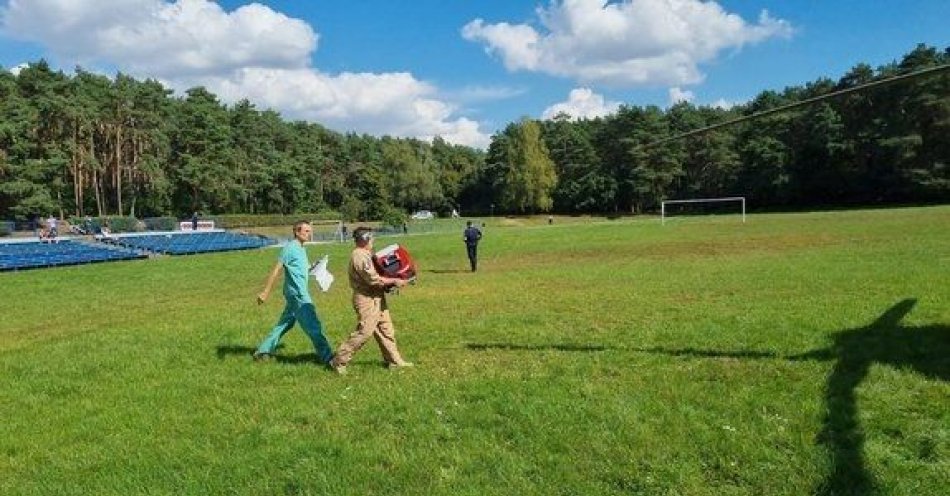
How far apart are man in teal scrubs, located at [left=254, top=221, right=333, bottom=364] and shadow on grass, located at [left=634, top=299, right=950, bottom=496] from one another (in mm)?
4192

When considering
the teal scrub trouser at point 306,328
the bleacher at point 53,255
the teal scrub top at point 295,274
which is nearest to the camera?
the teal scrub trouser at point 306,328

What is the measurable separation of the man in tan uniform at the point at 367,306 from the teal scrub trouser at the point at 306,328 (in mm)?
513

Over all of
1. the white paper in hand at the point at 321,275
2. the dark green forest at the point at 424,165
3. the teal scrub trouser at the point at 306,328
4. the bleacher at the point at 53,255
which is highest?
the dark green forest at the point at 424,165

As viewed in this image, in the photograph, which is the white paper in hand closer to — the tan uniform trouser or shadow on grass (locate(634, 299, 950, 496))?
the tan uniform trouser

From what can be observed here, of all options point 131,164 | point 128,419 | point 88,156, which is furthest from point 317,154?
point 128,419

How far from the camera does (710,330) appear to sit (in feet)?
34.7

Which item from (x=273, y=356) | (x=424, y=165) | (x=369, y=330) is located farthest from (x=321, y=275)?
(x=424, y=165)

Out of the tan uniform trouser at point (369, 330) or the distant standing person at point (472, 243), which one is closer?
the tan uniform trouser at point (369, 330)

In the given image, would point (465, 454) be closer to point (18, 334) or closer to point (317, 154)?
point (18, 334)

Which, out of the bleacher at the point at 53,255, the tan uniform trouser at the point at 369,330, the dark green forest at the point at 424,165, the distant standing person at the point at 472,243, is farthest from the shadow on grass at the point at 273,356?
the dark green forest at the point at 424,165

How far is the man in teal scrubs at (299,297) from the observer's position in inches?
377

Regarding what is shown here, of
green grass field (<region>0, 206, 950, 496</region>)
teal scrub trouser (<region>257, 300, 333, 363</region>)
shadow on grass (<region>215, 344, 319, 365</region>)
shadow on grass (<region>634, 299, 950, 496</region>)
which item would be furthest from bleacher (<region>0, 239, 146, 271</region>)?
shadow on grass (<region>634, 299, 950, 496</region>)

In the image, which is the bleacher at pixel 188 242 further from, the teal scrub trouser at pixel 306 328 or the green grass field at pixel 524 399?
the teal scrub trouser at pixel 306 328

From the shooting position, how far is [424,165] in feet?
416
